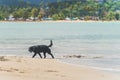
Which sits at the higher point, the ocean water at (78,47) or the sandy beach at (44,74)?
the sandy beach at (44,74)

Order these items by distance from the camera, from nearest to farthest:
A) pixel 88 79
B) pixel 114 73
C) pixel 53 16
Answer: pixel 88 79
pixel 114 73
pixel 53 16

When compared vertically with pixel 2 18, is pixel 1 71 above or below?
above

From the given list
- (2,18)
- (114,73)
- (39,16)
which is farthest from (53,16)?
(114,73)

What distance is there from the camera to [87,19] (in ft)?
645

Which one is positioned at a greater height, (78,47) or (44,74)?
(44,74)

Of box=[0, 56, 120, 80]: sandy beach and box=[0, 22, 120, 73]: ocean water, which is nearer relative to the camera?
box=[0, 56, 120, 80]: sandy beach

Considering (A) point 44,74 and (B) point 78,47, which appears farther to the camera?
(B) point 78,47

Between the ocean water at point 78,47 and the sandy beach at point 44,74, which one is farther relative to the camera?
the ocean water at point 78,47

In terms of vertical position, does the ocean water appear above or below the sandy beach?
below

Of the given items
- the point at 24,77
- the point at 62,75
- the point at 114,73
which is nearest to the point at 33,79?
the point at 24,77

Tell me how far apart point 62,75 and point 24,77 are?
55.0 inches

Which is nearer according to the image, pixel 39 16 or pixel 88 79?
pixel 88 79

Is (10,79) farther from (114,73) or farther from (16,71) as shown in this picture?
(114,73)

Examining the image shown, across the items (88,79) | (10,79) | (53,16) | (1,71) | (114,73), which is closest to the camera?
(10,79)
